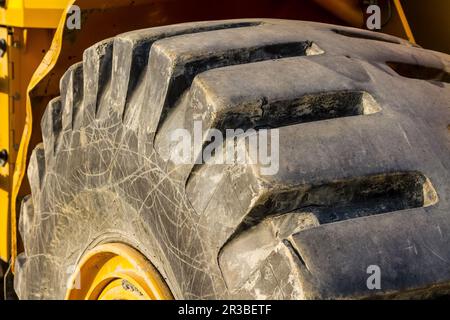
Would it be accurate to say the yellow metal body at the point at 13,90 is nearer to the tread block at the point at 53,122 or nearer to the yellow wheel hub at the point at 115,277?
the tread block at the point at 53,122

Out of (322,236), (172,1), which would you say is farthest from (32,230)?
(322,236)

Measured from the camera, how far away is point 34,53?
2.42 m

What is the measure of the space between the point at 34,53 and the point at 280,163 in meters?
1.31

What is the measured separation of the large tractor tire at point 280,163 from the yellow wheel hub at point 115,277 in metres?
0.03

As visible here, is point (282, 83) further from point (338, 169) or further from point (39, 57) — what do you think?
point (39, 57)

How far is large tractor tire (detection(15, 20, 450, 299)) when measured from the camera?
127 cm

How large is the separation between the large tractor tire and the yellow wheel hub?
Result: 26 millimetres

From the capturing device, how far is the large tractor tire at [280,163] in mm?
1274

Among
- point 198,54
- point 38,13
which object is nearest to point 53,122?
point 38,13

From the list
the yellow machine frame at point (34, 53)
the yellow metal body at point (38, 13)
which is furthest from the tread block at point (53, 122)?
the yellow metal body at point (38, 13)

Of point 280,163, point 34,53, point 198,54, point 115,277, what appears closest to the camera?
point 280,163

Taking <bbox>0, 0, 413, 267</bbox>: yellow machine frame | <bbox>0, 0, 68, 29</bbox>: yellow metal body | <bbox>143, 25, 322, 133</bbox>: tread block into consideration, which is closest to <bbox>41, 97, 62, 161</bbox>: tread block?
<bbox>0, 0, 413, 267</bbox>: yellow machine frame

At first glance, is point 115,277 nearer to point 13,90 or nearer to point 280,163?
point 280,163
